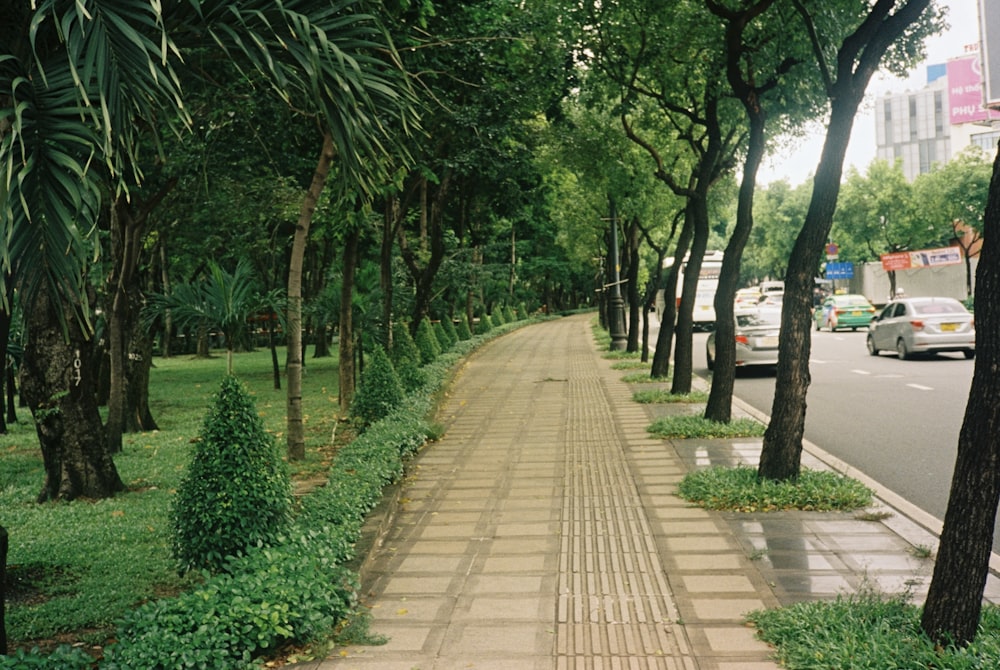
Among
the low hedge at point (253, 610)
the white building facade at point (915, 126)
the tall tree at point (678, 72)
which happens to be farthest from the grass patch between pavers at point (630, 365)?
the white building facade at point (915, 126)

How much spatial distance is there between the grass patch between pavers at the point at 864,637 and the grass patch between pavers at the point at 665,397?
31.1ft

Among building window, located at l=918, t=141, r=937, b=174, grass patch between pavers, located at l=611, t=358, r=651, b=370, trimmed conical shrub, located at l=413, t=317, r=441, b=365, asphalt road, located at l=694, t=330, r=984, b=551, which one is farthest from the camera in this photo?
building window, located at l=918, t=141, r=937, b=174

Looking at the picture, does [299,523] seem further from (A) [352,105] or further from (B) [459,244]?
(B) [459,244]

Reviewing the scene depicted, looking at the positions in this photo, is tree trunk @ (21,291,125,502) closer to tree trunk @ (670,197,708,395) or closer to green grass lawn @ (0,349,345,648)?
green grass lawn @ (0,349,345,648)

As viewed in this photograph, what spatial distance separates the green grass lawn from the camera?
5.05 meters

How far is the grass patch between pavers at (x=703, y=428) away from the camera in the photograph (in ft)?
35.0

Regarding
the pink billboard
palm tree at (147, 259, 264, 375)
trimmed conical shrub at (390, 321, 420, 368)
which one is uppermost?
the pink billboard

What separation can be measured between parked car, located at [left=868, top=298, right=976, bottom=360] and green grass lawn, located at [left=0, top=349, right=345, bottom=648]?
13433 mm

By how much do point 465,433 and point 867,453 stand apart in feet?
16.5

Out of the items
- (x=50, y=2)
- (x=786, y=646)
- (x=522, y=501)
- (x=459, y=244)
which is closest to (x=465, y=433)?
(x=522, y=501)

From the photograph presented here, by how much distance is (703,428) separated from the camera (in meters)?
10.8

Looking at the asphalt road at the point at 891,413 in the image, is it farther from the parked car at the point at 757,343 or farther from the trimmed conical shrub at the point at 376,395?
the trimmed conical shrub at the point at 376,395

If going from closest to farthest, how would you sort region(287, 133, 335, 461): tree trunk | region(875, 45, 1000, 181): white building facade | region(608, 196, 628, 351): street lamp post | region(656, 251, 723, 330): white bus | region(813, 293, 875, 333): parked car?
region(287, 133, 335, 461): tree trunk < region(608, 196, 628, 351): street lamp post < region(813, 293, 875, 333): parked car < region(656, 251, 723, 330): white bus < region(875, 45, 1000, 181): white building facade

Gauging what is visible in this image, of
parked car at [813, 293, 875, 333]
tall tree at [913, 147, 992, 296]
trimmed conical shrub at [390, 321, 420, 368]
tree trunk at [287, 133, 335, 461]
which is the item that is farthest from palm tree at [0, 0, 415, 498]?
tall tree at [913, 147, 992, 296]
